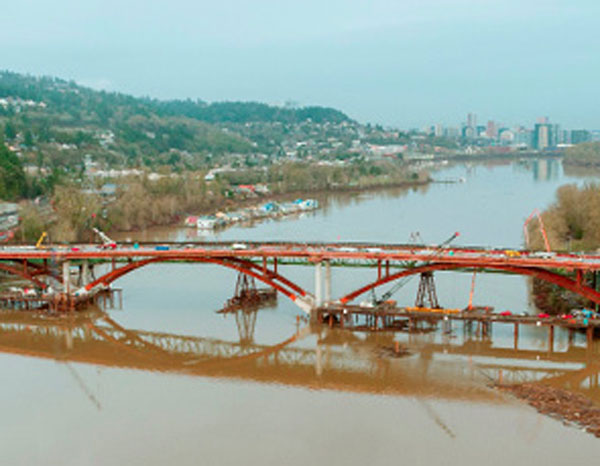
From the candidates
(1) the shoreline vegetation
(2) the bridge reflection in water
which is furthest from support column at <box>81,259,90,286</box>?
(1) the shoreline vegetation

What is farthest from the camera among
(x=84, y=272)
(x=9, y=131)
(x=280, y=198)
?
(x=9, y=131)

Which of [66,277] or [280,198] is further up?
[66,277]

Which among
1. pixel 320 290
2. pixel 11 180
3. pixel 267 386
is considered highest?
pixel 11 180

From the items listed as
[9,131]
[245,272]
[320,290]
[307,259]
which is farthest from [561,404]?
[9,131]

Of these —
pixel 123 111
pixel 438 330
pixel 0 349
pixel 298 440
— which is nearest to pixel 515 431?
pixel 298 440

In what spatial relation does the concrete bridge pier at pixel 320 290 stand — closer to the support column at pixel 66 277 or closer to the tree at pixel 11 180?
the support column at pixel 66 277

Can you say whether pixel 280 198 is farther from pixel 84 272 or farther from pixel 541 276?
pixel 541 276

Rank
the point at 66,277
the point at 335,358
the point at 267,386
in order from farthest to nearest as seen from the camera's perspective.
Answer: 1. the point at 66,277
2. the point at 335,358
3. the point at 267,386
